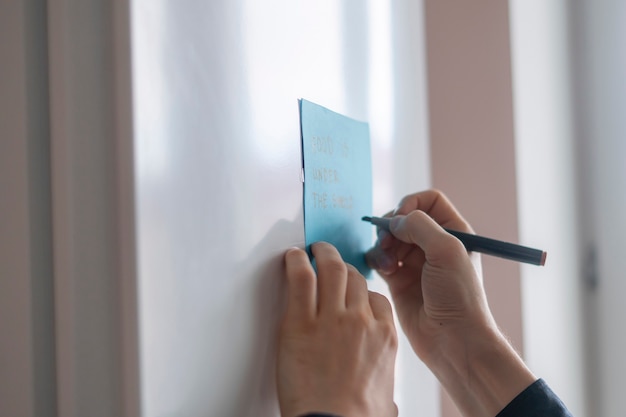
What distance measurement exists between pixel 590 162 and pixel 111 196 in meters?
0.82

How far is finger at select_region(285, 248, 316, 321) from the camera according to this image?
1.20 feet

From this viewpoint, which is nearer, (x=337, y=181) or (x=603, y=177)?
(x=337, y=181)

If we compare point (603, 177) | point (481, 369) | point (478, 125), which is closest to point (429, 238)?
point (481, 369)

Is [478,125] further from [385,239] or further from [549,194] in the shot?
[385,239]

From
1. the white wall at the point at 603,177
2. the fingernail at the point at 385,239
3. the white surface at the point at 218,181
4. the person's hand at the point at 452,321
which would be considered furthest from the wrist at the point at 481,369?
the white wall at the point at 603,177

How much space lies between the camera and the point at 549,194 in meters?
0.77

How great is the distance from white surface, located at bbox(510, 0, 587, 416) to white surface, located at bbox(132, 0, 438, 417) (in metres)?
0.39

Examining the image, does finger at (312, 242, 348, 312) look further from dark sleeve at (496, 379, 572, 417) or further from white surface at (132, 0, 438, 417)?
dark sleeve at (496, 379, 572, 417)

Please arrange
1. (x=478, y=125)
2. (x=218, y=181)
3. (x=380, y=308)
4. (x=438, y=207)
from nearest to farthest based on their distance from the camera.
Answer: (x=218, y=181) → (x=380, y=308) → (x=438, y=207) → (x=478, y=125)

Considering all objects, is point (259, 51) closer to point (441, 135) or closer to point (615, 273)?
point (441, 135)

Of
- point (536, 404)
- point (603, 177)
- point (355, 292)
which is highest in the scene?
point (603, 177)

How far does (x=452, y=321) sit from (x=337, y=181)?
19 centimetres

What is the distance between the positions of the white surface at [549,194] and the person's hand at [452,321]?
0.76 feet

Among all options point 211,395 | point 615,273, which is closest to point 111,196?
point 211,395
